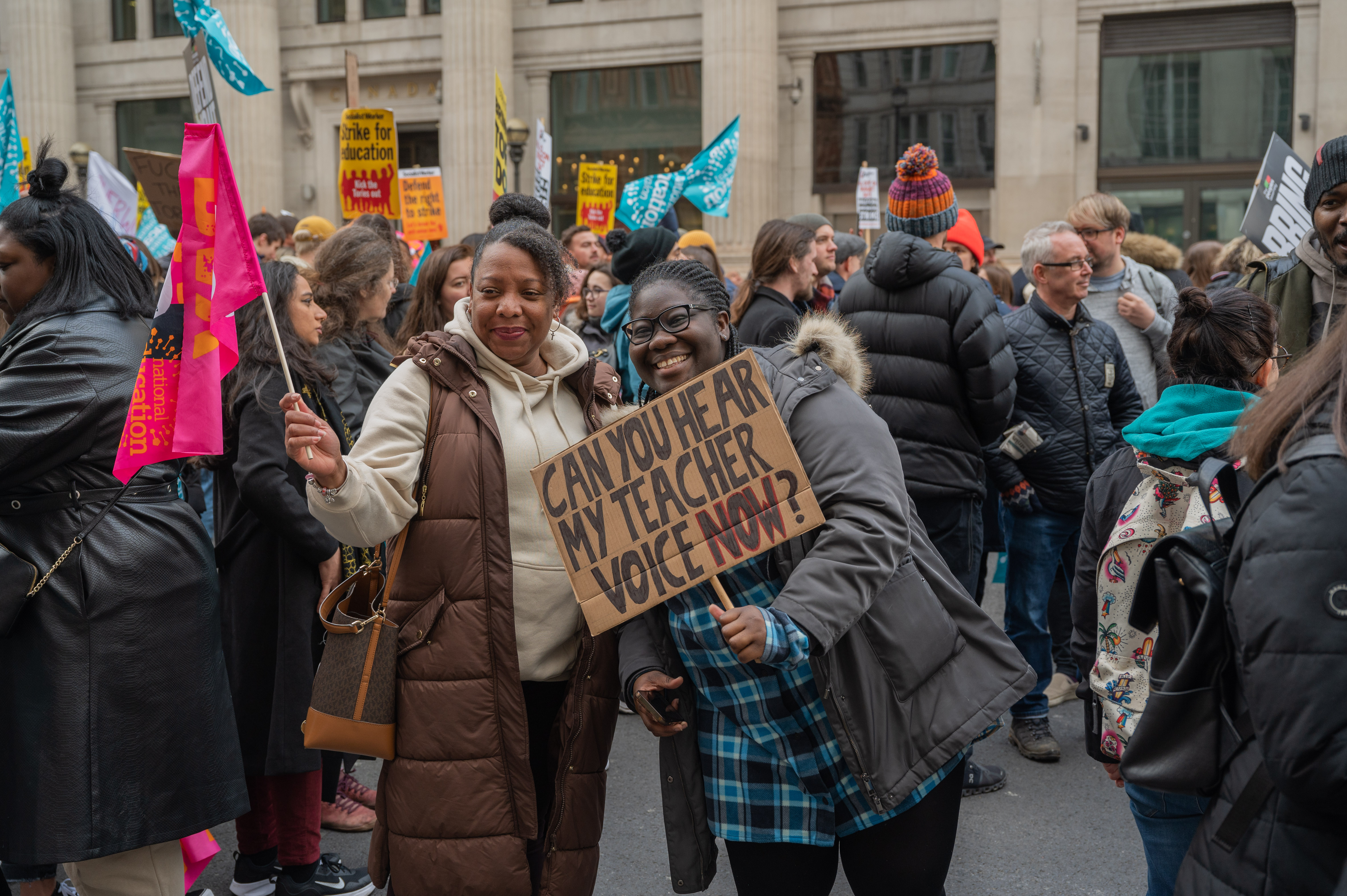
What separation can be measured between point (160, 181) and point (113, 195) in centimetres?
562

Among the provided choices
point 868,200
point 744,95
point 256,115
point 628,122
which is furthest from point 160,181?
point 256,115

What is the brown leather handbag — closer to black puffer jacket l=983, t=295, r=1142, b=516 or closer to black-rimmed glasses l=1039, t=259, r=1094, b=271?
black puffer jacket l=983, t=295, r=1142, b=516

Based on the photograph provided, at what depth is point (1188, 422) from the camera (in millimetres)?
2744

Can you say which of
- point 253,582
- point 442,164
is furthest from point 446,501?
point 442,164

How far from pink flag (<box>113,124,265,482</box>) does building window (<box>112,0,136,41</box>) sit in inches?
1102

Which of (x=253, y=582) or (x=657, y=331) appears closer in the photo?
(x=657, y=331)

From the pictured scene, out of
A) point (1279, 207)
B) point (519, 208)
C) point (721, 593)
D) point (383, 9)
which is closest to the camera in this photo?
point (721, 593)

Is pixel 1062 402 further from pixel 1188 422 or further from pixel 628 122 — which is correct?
pixel 628 122

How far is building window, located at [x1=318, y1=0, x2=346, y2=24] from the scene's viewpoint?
2492 cm

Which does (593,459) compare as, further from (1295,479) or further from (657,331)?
(1295,479)

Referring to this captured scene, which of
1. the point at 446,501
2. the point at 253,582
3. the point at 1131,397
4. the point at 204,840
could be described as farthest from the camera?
the point at 1131,397

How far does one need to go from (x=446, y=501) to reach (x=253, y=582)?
61.8 inches

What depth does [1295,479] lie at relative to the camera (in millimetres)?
1628

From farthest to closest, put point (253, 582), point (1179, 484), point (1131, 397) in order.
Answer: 1. point (1131, 397)
2. point (253, 582)
3. point (1179, 484)
